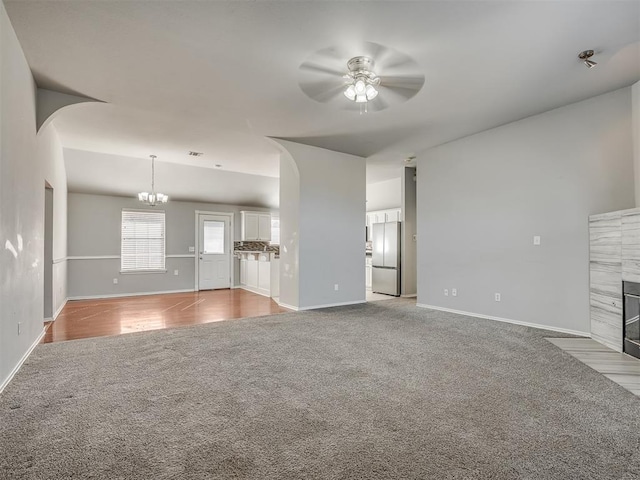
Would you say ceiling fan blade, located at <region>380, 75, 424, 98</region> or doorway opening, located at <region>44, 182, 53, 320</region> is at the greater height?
ceiling fan blade, located at <region>380, 75, 424, 98</region>

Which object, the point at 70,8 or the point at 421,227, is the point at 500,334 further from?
the point at 70,8

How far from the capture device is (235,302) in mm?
7000

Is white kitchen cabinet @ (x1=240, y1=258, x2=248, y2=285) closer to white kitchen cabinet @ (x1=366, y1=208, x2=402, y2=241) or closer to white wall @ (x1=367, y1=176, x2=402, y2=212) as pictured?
white kitchen cabinet @ (x1=366, y1=208, x2=402, y2=241)

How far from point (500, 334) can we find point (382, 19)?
383 cm

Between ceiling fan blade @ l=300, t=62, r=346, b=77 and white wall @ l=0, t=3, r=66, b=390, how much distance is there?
94.5 inches

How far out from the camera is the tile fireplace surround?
3.41 meters

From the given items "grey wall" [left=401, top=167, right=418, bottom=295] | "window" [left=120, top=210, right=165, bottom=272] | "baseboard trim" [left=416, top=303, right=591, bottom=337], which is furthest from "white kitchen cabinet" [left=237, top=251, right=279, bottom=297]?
"baseboard trim" [left=416, top=303, right=591, bottom=337]

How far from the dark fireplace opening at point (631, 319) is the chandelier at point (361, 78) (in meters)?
3.36

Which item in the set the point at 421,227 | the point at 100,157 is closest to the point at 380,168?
the point at 421,227

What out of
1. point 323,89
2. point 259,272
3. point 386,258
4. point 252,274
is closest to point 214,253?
point 252,274

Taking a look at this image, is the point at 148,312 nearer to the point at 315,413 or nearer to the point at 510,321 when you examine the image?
the point at 315,413

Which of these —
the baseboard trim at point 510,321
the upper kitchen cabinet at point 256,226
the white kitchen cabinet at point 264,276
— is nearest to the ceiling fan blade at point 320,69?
the baseboard trim at point 510,321

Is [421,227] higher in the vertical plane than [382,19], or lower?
lower

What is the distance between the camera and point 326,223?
20.2ft
